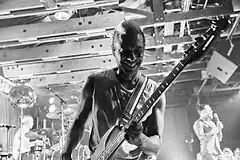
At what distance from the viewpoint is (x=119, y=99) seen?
1.54 metres

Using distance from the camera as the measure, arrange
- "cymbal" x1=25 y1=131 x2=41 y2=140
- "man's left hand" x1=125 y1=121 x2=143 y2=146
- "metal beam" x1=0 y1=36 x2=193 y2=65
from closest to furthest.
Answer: "man's left hand" x1=125 y1=121 x2=143 y2=146, "metal beam" x1=0 y1=36 x2=193 y2=65, "cymbal" x1=25 y1=131 x2=41 y2=140

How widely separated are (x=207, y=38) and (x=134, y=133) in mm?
416

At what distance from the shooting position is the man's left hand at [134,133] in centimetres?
133

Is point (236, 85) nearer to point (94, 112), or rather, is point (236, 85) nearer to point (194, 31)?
point (194, 31)

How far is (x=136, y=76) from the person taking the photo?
1.57 meters

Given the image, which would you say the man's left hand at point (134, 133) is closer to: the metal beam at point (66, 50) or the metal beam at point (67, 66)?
the metal beam at point (66, 50)

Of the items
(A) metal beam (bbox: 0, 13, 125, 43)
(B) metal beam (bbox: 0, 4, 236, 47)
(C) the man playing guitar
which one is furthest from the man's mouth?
(A) metal beam (bbox: 0, 13, 125, 43)

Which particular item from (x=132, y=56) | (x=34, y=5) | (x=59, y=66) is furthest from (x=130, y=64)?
(x=59, y=66)

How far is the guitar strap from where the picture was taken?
57.7 inches

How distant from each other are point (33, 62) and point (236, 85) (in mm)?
8395

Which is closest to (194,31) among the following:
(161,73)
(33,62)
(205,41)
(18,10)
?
(161,73)

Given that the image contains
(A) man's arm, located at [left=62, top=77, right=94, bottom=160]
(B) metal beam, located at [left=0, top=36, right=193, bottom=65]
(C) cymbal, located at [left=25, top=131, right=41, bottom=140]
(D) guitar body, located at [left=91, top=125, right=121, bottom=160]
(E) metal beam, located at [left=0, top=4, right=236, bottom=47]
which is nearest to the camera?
(D) guitar body, located at [left=91, top=125, right=121, bottom=160]

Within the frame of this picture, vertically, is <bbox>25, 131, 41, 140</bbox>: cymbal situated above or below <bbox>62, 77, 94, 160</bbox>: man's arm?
below

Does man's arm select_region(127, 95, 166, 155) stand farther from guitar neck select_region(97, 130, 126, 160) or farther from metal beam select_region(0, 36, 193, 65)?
metal beam select_region(0, 36, 193, 65)
